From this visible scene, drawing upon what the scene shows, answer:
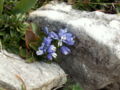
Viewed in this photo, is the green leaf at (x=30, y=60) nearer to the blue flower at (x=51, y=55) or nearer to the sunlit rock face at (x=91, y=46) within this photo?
the blue flower at (x=51, y=55)

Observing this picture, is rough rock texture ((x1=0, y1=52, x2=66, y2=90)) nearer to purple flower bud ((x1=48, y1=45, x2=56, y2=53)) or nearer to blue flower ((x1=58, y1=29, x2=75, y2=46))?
purple flower bud ((x1=48, y1=45, x2=56, y2=53))

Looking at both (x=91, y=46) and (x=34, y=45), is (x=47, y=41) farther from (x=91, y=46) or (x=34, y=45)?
(x=91, y=46)

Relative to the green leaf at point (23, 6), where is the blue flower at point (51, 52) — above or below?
below

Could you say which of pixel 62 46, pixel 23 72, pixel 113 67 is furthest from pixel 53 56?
pixel 113 67

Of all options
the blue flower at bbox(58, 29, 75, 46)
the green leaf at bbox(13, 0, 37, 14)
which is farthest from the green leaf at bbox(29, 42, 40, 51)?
the green leaf at bbox(13, 0, 37, 14)

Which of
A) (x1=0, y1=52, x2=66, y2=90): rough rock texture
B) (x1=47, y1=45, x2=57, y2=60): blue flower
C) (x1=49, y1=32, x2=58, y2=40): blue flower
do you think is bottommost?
(x1=0, y1=52, x2=66, y2=90): rough rock texture

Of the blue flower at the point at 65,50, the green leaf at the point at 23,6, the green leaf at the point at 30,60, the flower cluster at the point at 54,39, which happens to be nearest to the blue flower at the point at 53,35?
the flower cluster at the point at 54,39
